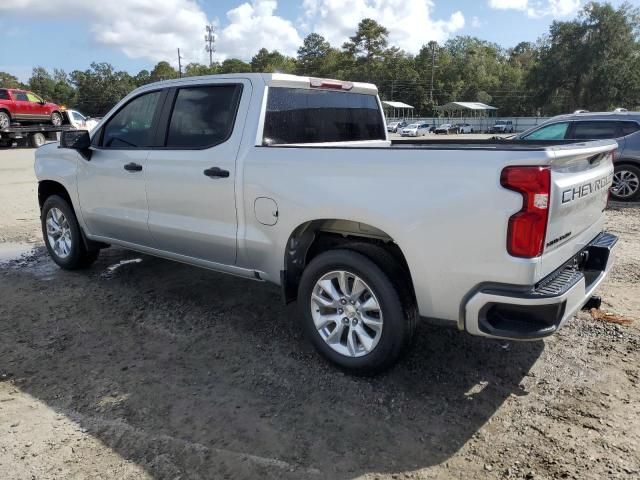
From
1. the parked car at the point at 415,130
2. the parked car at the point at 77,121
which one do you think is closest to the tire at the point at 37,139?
the parked car at the point at 77,121

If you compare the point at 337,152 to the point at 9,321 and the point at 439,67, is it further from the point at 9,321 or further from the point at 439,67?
the point at 439,67

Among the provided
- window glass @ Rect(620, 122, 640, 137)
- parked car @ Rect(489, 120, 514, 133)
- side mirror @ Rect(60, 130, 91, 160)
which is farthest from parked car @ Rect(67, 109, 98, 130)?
parked car @ Rect(489, 120, 514, 133)

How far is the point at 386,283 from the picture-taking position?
316cm

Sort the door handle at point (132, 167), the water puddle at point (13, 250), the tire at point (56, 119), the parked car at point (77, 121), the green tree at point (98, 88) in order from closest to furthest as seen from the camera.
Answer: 1. the door handle at point (132, 167)
2. the water puddle at point (13, 250)
3. the tire at point (56, 119)
4. the parked car at point (77, 121)
5. the green tree at point (98, 88)

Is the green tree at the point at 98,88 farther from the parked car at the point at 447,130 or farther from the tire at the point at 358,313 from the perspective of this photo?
the tire at the point at 358,313

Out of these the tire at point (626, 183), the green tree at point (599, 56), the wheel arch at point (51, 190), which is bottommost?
the tire at point (626, 183)

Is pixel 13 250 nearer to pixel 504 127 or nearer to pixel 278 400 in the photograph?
pixel 278 400

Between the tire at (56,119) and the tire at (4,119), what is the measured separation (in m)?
2.97

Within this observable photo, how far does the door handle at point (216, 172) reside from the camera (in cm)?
386

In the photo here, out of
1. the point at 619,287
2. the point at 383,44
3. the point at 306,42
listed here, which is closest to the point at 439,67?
the point at 383,44

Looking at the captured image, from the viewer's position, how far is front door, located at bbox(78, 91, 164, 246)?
4641 mm

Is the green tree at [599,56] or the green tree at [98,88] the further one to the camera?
the green tree at [98,88]

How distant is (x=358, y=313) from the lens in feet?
11.1

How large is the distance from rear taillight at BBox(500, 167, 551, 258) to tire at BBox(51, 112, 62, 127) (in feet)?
95.1
